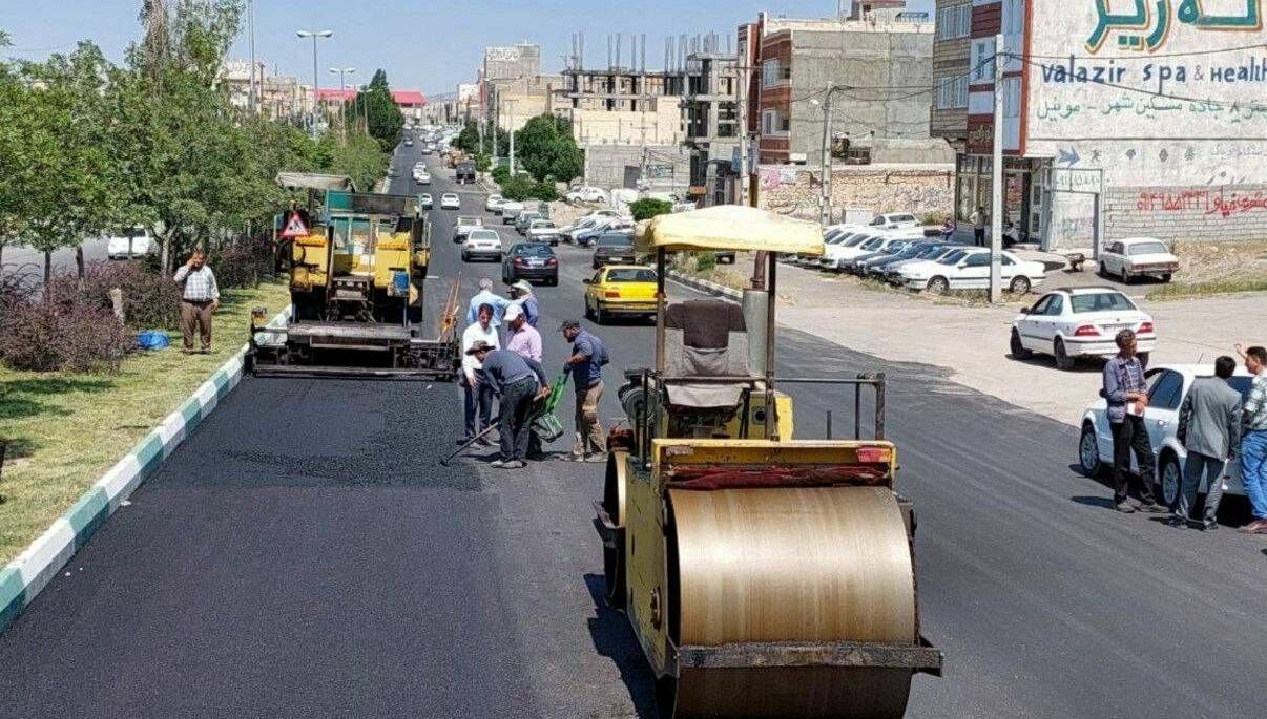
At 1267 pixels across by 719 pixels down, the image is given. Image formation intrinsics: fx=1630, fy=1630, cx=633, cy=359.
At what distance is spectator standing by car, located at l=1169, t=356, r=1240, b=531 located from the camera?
13.5 meters

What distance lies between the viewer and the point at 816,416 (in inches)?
806

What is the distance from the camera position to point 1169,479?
14.6m

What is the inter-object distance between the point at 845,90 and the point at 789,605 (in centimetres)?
8603

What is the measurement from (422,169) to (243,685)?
14395 cm

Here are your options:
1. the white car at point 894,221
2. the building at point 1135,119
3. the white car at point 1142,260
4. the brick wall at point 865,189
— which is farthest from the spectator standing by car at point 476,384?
the brick wall at point 865,189

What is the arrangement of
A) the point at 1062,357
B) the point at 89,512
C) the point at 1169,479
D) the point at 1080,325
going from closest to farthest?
1. the point at 89,512
2. the point at 1169,479
3. the point at 1080,325
4. the point at 1062,357

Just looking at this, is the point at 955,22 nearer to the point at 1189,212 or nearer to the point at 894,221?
the point at 894,221

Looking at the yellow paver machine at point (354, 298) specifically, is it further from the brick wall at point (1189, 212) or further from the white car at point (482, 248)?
the brick wall at point (1189, 212)

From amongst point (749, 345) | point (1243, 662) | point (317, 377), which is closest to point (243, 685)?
point (749, 345)

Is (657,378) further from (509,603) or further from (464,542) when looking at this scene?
(464,542)

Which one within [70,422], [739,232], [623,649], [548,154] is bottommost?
[623,649]

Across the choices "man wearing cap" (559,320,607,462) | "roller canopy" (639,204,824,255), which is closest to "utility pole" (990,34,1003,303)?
"man wearing cap" (559,320,607,462)

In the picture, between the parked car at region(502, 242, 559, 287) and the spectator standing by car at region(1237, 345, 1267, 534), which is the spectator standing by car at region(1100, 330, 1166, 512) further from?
the parked car at region(502, 242, 559, 287)

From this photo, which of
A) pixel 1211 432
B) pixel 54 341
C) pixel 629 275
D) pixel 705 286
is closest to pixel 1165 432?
pixel 1211 432
